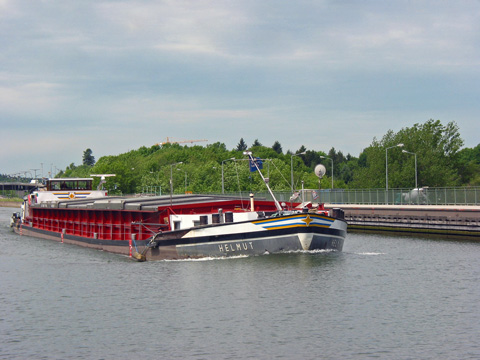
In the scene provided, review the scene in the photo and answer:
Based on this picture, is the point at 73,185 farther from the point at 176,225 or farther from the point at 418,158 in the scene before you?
the point at 418,158

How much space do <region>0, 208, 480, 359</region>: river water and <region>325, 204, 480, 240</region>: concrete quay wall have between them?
58.0ft

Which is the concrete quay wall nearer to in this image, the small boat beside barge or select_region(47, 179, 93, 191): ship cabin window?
the small boat beside barge

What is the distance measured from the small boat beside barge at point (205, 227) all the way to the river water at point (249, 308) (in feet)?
3.56

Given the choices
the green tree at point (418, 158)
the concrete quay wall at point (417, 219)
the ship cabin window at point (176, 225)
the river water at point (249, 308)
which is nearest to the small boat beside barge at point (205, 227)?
the ship cabin window at point (176, 225)

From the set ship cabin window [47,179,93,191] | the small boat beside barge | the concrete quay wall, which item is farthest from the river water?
ship cabin window [47,179,93,191]

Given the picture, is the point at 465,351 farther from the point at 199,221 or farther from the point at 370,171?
the point at 370,171

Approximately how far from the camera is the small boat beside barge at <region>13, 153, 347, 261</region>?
4200 cm

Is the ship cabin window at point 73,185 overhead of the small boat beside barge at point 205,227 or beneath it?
overhead

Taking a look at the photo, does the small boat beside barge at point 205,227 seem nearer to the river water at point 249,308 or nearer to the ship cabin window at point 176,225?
the ship cabin window at point 176,225

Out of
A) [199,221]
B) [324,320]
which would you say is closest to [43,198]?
[199,221]

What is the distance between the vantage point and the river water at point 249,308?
80.0 ft

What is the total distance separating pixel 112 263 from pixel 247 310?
20245mm

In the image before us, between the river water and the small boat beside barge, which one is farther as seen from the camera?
the small boat beside barge

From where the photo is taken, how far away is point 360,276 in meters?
37.8
